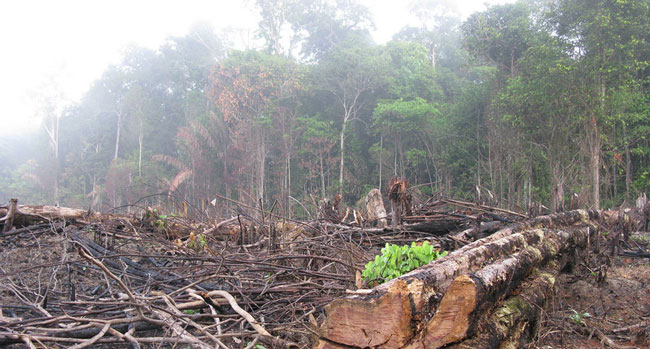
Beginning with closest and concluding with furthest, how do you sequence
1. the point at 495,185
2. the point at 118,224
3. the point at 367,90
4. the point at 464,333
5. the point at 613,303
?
the point at 464,333
the point at 613,303
the point at 118,224
the point at 495,185
the point at 367,90

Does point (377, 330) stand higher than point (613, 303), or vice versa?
point (377, 330)

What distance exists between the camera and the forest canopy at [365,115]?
1270 centimetres

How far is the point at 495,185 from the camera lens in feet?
56.2

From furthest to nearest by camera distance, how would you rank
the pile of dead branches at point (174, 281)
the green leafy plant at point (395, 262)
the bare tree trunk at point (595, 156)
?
the bare tree trunk at point (595, 156) < the green leafy plant at point (395, 262) < the pile of dead branches at point (174, 281)

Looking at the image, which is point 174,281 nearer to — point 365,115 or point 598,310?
point 598,310

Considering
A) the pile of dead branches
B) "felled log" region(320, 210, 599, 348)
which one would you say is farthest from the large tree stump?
"felled log" region(320, 210, 599, 348)

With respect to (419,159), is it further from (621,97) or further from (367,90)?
(621,97)

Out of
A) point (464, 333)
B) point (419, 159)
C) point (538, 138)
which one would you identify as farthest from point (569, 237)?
point (419, 159)

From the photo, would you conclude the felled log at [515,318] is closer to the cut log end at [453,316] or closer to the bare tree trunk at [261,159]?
the cut log end at [453,316]

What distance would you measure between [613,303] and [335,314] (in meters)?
3.17

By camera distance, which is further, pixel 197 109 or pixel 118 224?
pixel 197 109

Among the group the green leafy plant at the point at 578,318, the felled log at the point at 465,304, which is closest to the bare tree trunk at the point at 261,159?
the green leafy plant at the point at 578,318

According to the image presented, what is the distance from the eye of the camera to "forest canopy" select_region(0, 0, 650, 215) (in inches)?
500

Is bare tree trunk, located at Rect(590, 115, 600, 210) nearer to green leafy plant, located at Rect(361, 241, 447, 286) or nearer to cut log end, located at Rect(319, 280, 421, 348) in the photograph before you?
green leafy plant, located at Rect(361, 241, 447, 286)
